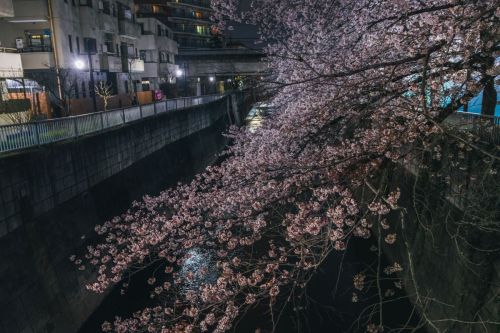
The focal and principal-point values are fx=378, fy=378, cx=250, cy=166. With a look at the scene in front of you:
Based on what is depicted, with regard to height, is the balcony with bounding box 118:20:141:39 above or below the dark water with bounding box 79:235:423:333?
above

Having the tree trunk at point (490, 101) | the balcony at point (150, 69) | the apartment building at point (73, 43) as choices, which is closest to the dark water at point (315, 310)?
the tree trunk at point (490, 101)

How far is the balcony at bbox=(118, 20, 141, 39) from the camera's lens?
36.1 meters

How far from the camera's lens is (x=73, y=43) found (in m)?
27.8

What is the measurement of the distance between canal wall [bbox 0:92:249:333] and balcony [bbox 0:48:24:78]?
8017 mm

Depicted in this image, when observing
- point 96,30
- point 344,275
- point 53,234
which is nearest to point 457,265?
point 344,275

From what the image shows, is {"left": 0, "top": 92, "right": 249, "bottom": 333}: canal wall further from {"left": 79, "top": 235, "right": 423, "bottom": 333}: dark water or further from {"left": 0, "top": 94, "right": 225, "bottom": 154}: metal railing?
{"left": 79, "top": 235, "right": 423, "bottom": 333}: dark water

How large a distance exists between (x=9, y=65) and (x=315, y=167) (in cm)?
2072

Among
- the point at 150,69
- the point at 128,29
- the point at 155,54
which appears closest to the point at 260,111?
the point at 128,29

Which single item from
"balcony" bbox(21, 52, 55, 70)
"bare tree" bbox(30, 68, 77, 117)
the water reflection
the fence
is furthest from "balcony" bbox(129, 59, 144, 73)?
the fence

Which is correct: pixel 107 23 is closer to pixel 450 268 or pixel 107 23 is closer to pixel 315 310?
pixel 315 310

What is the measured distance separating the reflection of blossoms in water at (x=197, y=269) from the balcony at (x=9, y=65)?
1434 cm

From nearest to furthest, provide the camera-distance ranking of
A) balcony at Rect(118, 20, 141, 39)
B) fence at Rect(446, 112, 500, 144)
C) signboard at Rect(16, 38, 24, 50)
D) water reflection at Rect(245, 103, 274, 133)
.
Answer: fence at Rect(446, 112, 500, 144) → water reflection at Rect(245, 103, 274, 133) → signboard at Rect(16, 38, 24, 50) → balcony at Rect(118, 20, 141, 39)

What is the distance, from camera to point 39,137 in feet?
37.9

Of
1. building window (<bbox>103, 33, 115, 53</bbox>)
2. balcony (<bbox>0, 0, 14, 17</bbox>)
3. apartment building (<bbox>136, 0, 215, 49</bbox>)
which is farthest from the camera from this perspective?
apartment building (<bbox>136, 0, 215, 49</bbox>)
